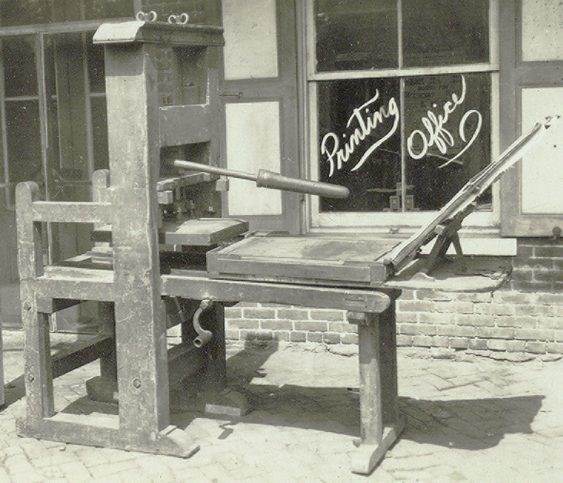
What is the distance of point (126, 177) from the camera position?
5117mm

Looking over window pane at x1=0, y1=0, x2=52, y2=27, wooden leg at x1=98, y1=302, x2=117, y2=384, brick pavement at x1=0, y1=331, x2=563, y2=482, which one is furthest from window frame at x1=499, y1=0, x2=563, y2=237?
window pane at x1=0, y1=0, x2=52, y2=27

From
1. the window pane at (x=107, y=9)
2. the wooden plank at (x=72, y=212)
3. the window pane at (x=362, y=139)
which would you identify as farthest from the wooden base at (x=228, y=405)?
the window pane at (x=107, y=9)

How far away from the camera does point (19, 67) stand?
25.8 ft

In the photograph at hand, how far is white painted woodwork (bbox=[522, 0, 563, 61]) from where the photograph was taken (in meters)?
6.66

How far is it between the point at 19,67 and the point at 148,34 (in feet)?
10.5

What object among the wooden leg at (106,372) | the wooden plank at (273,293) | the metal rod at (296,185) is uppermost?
the metal rod at (296,185)

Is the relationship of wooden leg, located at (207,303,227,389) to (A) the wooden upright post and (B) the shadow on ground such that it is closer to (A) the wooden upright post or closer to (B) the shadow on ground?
(B) the shadow on ground

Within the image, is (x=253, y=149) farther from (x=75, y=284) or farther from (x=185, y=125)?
(x=75, y=284)

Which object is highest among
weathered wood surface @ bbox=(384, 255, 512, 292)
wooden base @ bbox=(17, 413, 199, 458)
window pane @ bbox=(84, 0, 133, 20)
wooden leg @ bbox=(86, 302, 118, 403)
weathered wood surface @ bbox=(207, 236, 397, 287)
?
window pane @ bbox=(84, 0, 133, 20)

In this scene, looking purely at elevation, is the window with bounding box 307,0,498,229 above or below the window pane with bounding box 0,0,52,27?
below

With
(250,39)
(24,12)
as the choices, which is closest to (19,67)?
(24,12)

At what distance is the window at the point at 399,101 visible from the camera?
6.97 m

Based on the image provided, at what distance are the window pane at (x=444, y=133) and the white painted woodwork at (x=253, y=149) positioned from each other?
37.1 inches

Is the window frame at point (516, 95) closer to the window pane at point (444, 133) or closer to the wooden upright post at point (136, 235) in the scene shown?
the window pane at point (444, 133)
